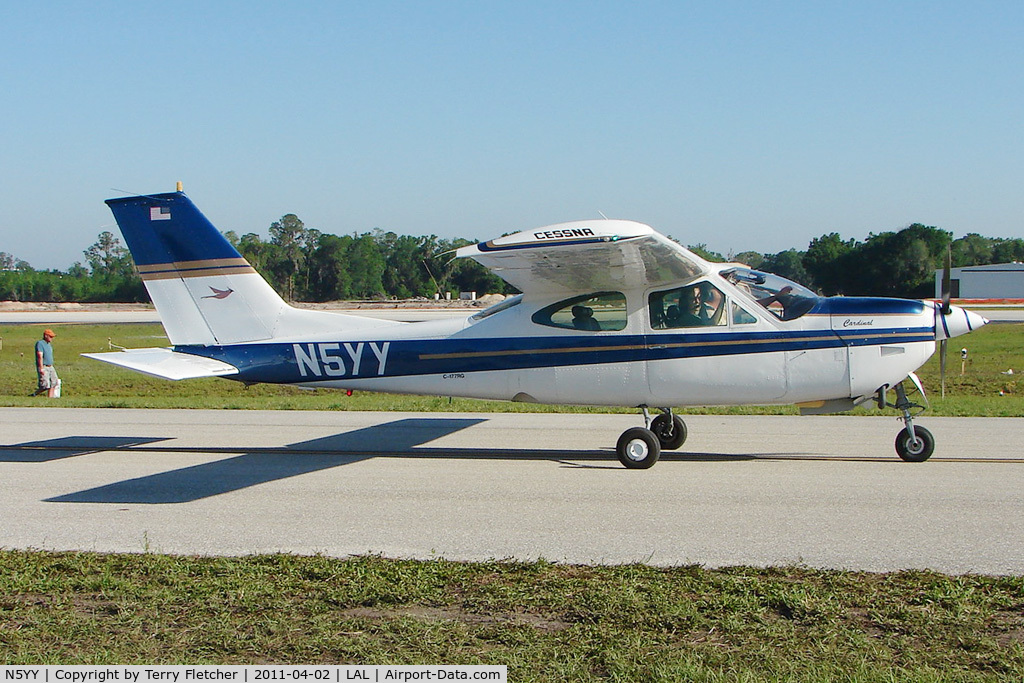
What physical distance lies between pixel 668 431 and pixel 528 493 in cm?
273

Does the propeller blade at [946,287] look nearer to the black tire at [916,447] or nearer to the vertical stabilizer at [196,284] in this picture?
the black tire at [916,447]

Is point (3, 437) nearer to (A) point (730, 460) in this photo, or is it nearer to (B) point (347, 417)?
(B) point (347, 417)

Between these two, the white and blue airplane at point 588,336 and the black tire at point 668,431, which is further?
the black tire at point 668,431

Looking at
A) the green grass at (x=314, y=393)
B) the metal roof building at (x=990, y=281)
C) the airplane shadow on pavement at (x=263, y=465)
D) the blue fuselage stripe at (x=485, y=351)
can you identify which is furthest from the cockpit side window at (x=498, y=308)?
the metal roof building at (x=990, y=281)

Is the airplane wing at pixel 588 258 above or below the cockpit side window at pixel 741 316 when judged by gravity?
above

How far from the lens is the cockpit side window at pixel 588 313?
9.66 metres

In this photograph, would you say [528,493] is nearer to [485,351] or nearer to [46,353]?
[485,351]

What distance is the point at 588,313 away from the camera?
976 centimetres

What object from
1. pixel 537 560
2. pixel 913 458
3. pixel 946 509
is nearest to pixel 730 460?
pixel 913 458

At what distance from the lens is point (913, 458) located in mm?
9398

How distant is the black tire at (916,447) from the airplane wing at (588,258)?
8.63 feet

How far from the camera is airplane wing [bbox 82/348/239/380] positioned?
9680 mm

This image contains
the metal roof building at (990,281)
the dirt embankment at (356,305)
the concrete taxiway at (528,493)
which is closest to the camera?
the concrete taxiway at (528,493)

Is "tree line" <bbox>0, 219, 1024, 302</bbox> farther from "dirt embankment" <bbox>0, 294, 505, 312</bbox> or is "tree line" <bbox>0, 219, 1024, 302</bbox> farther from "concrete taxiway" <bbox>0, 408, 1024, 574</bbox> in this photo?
"concrete taxiway" <bbox>0, 408, 1024, 574</bbox>
